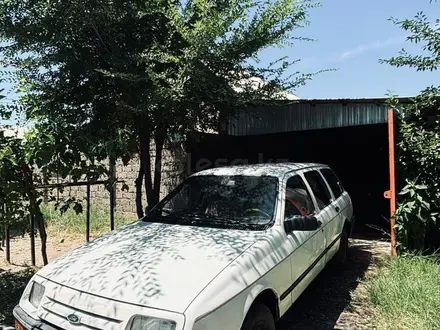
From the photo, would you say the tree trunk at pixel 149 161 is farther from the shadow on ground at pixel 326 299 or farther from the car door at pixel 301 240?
the shadow on ground at pixel 326 299

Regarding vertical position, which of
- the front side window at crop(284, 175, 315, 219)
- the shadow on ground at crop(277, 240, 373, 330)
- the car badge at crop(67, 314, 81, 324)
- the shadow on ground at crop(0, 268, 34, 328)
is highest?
the front side window at crop(284, 175, 315, 219)

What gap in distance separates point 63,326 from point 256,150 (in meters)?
8.85

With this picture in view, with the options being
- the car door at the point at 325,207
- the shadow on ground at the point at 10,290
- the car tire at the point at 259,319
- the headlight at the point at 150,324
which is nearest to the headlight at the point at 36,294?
the headlight at the point at 150,324

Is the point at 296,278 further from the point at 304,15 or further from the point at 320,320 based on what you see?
the point at 304,15

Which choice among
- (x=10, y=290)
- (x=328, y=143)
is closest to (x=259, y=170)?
(x=10, y=290)

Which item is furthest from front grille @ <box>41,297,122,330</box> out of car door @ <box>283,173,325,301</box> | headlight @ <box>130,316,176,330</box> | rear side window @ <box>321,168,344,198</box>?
rear side window @ <box>321,168,344,198</box>

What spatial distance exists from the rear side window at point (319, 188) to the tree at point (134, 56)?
178 centimetres

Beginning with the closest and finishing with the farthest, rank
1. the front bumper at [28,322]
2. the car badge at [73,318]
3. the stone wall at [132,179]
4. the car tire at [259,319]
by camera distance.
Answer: the car badge at [73,318] → the front bumper at [28,322] → the car tire at [259,319] → the stone wall at [132,179]

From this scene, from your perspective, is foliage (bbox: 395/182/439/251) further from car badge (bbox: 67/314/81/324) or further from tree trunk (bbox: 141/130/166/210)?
car badge (bbox: 67/314/81/324)

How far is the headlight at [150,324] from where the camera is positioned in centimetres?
241

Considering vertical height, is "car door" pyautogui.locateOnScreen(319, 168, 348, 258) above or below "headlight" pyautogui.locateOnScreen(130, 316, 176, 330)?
above

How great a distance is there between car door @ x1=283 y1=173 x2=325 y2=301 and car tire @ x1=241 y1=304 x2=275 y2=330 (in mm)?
563

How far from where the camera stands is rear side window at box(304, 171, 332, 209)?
5086 millimetres

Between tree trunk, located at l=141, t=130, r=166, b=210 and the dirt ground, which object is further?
tree trunk, located at l=141, t=130, r=166, b=210
